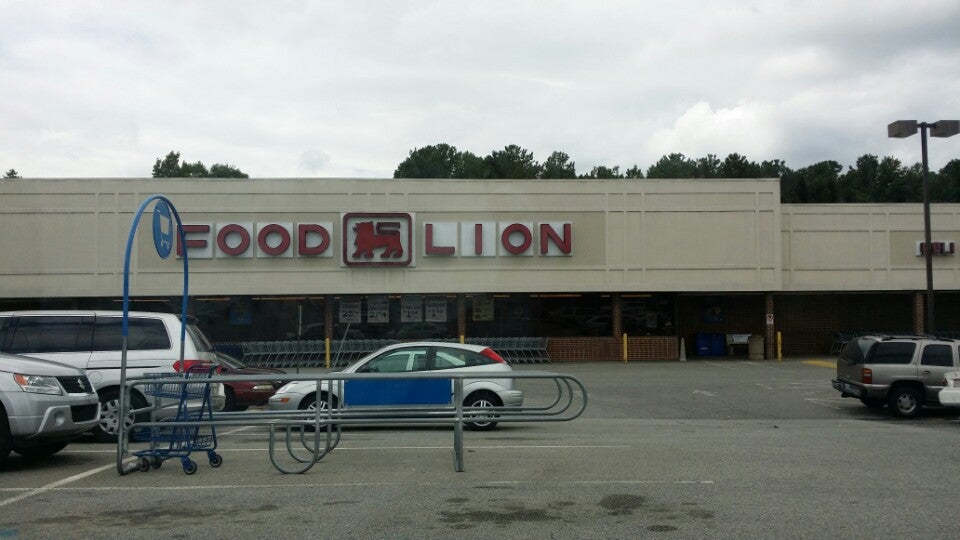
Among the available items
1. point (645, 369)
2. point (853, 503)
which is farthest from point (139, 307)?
point (853, 503)

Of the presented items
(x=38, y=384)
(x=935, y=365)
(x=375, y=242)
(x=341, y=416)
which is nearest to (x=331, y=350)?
(x=375, y=242)

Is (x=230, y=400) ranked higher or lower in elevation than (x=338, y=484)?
lower

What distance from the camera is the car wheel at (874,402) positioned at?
17.7m

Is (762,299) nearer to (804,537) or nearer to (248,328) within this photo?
(248,328)

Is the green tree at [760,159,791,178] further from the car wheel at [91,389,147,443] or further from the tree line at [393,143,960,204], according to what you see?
the car wheel at [91,389,147,443]

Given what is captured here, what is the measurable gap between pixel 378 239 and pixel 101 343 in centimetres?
1972

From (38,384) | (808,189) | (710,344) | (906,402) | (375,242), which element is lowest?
(906,402)

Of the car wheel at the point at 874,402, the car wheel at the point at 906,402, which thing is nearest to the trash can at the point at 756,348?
the car wheel at the point at 874,402

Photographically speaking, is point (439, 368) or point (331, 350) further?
point (331, 350)

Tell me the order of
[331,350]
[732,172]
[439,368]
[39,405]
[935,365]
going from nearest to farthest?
[39,405], [439,368], [935,365], [331,350], [732,172]

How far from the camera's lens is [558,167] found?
326 ft

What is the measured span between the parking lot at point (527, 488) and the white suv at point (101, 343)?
887mm

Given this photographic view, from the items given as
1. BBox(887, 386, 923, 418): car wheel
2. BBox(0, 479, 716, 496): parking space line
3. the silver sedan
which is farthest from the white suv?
BBox(887, 386, 923, 418): car wheel

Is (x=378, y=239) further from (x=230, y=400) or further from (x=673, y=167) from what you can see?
(x=673, y=167)
